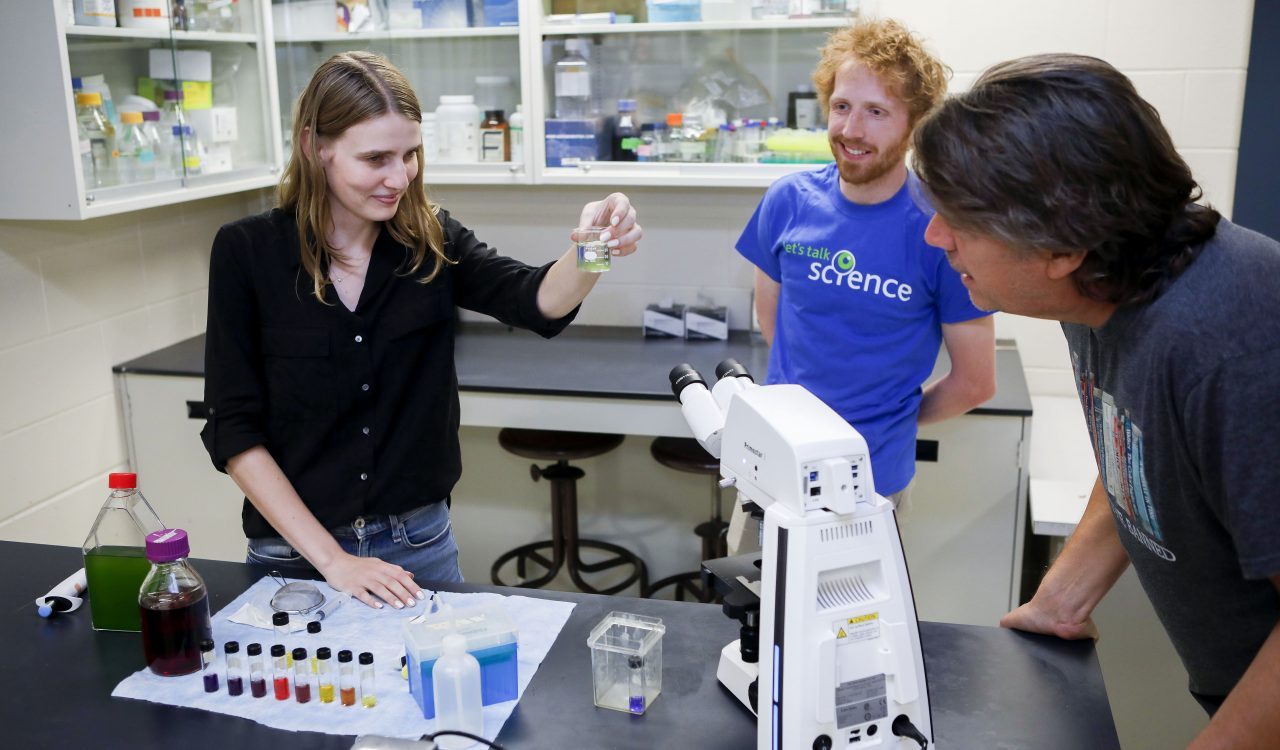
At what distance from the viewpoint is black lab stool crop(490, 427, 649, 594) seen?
114 inches

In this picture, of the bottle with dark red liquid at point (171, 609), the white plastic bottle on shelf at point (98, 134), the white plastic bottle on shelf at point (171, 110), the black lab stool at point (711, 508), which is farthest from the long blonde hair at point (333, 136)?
the white plastic bottle on shelf at point (171, 110)

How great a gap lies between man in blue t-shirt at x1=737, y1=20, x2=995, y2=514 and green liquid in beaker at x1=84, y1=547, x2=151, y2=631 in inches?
48.6

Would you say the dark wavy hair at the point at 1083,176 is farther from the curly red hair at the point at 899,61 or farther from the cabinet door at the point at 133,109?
the cabinet door at the point at 133,109

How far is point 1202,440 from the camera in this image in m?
0.96

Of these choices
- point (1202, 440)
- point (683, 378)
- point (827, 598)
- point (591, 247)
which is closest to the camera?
point (1202, 440)

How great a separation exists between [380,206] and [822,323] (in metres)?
0.88

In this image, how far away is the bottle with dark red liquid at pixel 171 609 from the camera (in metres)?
1.31

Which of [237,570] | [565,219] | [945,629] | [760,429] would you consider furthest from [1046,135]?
[565,219]

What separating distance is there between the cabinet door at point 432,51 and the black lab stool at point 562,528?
79 cm

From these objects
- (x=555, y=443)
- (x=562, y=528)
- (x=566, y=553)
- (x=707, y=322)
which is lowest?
(x=566, y=553)

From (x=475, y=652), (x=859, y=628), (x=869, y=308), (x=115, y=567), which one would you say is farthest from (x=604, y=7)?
(x=859, y=628)

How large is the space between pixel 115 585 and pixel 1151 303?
4.45 ft

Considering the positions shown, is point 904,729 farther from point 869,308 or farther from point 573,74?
point 573,74

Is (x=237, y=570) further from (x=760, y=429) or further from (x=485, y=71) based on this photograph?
(x=485, y=71)
